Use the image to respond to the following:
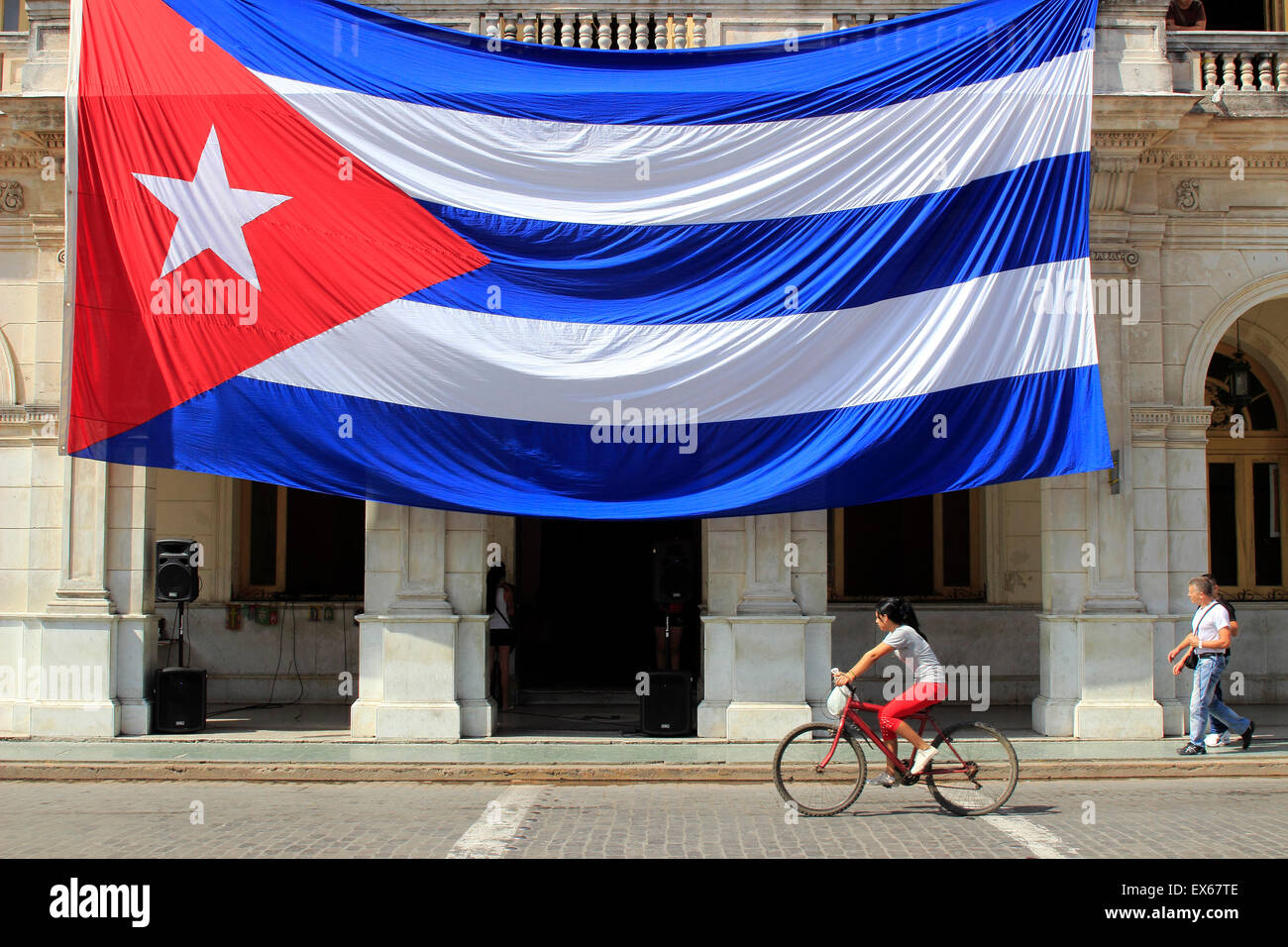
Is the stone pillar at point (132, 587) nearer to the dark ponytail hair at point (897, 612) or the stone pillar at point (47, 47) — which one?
the stone pillar at point (47, 47)

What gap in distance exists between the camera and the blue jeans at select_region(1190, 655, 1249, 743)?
11875 mm

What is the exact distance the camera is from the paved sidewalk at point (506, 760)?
11188mm

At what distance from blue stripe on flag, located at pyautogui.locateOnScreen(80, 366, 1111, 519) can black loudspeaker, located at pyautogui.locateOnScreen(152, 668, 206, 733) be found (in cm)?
279

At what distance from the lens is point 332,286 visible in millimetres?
11461

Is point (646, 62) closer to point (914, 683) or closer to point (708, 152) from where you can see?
point (708, 152)

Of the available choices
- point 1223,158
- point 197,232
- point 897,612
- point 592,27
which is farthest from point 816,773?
point 1223,158

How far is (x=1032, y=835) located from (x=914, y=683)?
144cm

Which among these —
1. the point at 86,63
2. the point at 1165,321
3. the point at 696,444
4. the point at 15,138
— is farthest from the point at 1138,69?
the point at 15,138

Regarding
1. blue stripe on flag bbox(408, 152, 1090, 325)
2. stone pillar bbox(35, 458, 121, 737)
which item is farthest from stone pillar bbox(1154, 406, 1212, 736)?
stone pillar bbox(35, 458, 121, 737)

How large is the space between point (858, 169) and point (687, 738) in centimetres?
643

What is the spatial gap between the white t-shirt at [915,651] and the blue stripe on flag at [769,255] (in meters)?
3.86

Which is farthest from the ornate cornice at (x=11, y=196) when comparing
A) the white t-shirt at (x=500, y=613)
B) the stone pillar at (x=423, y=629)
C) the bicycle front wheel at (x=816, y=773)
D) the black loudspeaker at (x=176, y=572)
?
the bicycle front wheel at (x=816, y=773)

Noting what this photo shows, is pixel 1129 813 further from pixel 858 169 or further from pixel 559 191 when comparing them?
pixel 559 191

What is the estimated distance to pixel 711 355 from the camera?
37.7 feet
